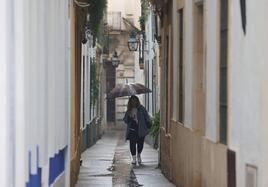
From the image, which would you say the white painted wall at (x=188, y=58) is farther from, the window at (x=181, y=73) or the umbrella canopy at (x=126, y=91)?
the umbrella canopy at (x=126, y=91)

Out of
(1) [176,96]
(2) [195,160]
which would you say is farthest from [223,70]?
(1) [176,96]

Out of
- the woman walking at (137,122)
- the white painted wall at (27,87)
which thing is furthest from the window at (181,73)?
the woman walking at (137,122)

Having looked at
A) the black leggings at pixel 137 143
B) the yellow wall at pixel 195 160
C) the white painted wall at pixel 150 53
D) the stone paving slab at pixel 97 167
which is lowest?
the stone paving slab at pixel 97 167

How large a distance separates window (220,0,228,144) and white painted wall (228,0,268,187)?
0.50 m

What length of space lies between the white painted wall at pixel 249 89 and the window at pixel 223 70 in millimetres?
504

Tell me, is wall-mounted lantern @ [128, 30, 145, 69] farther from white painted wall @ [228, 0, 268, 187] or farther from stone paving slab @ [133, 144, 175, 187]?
white painted wall @ [228, 0, 268, 187]

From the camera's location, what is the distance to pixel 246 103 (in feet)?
26.2

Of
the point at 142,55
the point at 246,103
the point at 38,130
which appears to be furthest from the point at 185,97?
the point at 142,55

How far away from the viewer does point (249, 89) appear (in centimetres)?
785

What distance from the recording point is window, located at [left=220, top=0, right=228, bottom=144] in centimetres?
944

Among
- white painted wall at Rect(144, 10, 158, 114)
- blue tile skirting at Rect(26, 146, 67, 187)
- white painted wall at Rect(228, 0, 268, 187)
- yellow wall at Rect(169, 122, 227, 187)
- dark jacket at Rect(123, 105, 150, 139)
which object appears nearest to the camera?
blue tile skirting at Rect(26, 146, 67, 187)

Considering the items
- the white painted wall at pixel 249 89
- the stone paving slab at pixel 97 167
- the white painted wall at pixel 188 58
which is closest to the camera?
the white painted wall at pixel 249 89

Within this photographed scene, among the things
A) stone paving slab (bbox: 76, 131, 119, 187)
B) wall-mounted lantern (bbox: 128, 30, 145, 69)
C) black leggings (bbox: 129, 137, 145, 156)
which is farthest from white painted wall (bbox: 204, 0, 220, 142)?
wall-mounted lantern (bbox: 128, 30, 145, 69)

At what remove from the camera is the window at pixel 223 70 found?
31.0 ft
